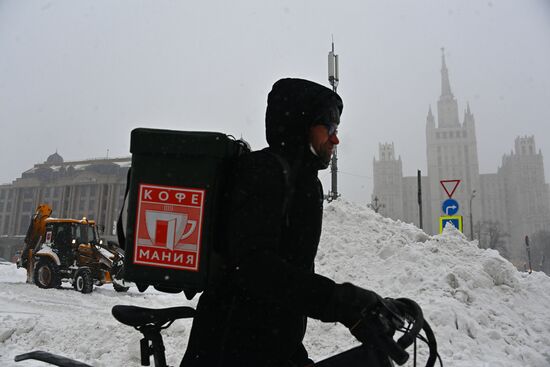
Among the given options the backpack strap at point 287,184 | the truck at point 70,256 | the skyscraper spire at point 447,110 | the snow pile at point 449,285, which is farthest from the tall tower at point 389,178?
the backpack strap at point 287,184

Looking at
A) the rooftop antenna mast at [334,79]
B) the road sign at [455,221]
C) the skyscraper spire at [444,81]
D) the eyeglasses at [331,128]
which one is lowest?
the eyeglasses at [331,128]

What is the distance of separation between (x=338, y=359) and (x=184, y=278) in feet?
1.90

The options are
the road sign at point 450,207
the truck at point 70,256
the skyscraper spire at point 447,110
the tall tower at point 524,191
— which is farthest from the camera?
the skyscraper spire at point 447,110

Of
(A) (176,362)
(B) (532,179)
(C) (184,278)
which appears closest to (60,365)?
(C) (184,278)

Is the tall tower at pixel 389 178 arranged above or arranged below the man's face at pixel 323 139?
above

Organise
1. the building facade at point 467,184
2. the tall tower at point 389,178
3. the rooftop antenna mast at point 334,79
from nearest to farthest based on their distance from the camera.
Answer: the rooftop antenna mast at point 334,79 < the building facade at point 467,184 < the tall tower at point 389,178

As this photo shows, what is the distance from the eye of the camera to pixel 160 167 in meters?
1.63

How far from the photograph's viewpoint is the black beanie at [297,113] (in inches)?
67.6

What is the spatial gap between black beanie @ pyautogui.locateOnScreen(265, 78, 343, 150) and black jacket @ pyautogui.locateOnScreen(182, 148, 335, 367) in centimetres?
11

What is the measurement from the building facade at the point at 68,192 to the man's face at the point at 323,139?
75.6 meters

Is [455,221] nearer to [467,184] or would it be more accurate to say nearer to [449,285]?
[449,285]

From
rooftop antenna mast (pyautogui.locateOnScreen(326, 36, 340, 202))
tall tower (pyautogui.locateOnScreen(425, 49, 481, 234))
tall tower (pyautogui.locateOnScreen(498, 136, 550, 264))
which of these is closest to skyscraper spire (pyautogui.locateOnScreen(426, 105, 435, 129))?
tall tower (pyautogui.locateOnScreen(425, 49, 481, 234))

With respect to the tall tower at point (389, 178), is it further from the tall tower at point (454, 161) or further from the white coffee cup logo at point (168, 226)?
the white coffee cup logo at point (168, 226)

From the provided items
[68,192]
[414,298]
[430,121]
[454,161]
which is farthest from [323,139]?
[430,121]
